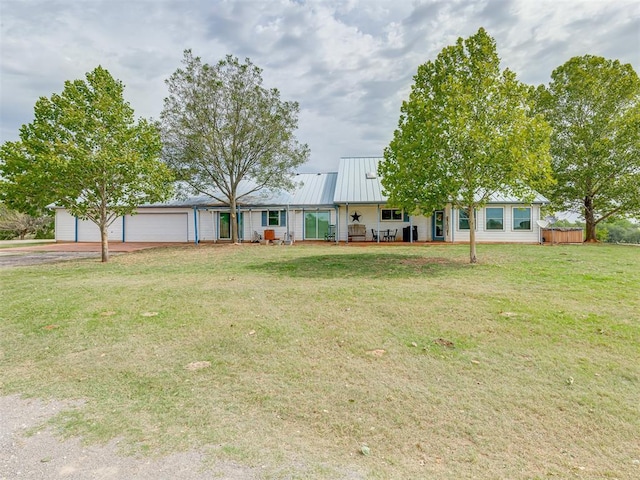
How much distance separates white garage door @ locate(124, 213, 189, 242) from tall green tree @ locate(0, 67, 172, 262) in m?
11.4

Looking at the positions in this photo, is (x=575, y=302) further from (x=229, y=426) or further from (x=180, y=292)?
(x=180, y=292)

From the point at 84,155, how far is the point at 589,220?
92.4ft

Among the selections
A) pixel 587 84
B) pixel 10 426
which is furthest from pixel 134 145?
pixel 587 84

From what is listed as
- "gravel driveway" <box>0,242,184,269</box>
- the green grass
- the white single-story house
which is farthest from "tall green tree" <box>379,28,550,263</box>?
"gravel driveway" <box>0,242,184,269</box>

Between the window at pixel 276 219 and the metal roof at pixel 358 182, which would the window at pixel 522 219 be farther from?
the window at pixel 276 219

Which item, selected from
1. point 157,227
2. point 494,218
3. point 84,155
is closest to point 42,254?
point 84,155

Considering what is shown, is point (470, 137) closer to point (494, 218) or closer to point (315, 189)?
point (494, 218)

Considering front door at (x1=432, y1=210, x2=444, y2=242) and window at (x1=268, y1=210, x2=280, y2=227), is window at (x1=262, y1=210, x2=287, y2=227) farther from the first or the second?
front door at (x1=432, y1=210, x2=444, y2=242)

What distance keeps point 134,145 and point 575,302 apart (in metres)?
14.9

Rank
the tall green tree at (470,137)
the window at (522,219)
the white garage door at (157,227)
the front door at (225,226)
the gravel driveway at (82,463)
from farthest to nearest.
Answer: the white garage door at (157,227) < the front door at (225,226) < the window at (522,219) < the tall green tree at (470,137) < the gravel driveway at (82,463)

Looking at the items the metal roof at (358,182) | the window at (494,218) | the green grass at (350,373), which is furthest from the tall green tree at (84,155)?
the window at (494,218)

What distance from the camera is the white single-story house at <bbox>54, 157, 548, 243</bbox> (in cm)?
2364

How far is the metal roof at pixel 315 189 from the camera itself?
81.7 ft

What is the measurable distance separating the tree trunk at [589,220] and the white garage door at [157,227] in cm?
2678
